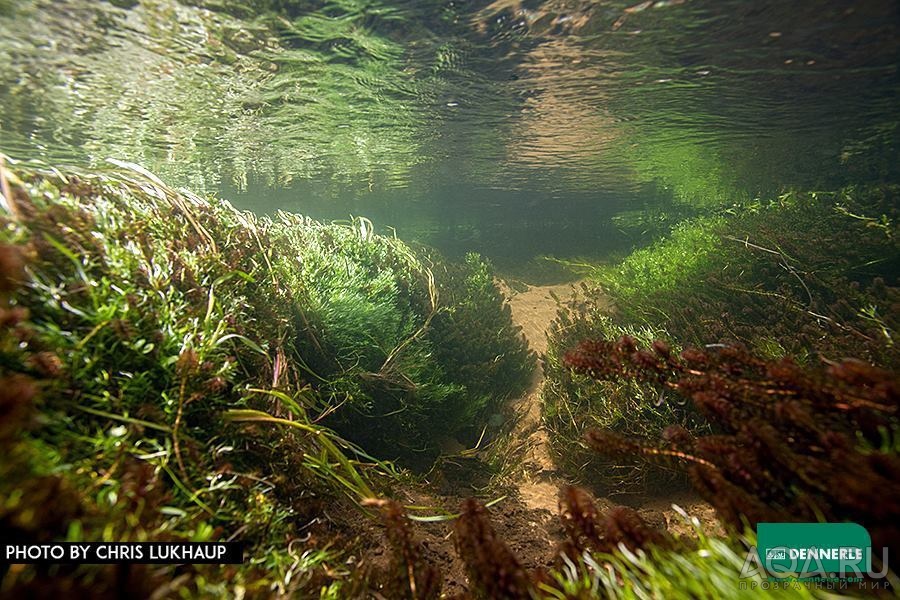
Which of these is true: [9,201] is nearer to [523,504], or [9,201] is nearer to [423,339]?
[423,339]

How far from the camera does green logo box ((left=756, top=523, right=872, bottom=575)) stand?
5.63 ft

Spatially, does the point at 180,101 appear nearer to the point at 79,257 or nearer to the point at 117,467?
the point at 79,257

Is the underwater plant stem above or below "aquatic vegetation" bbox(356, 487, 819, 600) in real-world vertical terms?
above

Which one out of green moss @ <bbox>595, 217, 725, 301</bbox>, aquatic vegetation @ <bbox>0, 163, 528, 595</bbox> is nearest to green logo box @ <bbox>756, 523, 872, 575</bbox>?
aquatic vegetation @ <bbox>0, 163, 528, 595</bbox>

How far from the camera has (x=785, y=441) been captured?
87.0 inches

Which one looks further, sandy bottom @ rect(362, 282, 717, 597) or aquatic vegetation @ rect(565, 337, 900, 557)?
sandy bottom @ rect(362, 282, 717, 597)

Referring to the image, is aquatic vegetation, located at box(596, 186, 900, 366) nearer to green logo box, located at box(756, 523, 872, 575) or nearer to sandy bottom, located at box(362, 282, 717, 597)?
sandy bottom, located at box(362, 282, 717, 597)

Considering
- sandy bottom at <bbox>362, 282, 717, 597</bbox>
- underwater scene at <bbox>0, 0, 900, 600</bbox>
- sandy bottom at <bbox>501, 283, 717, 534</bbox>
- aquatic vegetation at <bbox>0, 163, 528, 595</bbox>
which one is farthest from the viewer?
sandy bottom at <bbox>501, 283, 717, 534</bbox>

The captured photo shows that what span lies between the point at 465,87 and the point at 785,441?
1218cm

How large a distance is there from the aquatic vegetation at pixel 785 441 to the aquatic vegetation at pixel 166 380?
2.24 meters

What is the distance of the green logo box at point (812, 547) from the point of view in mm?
1716

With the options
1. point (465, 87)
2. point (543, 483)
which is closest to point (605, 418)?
point (543, 483)

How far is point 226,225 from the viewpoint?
4.56m

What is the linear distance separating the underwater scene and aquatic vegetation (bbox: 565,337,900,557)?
0.02 metres
